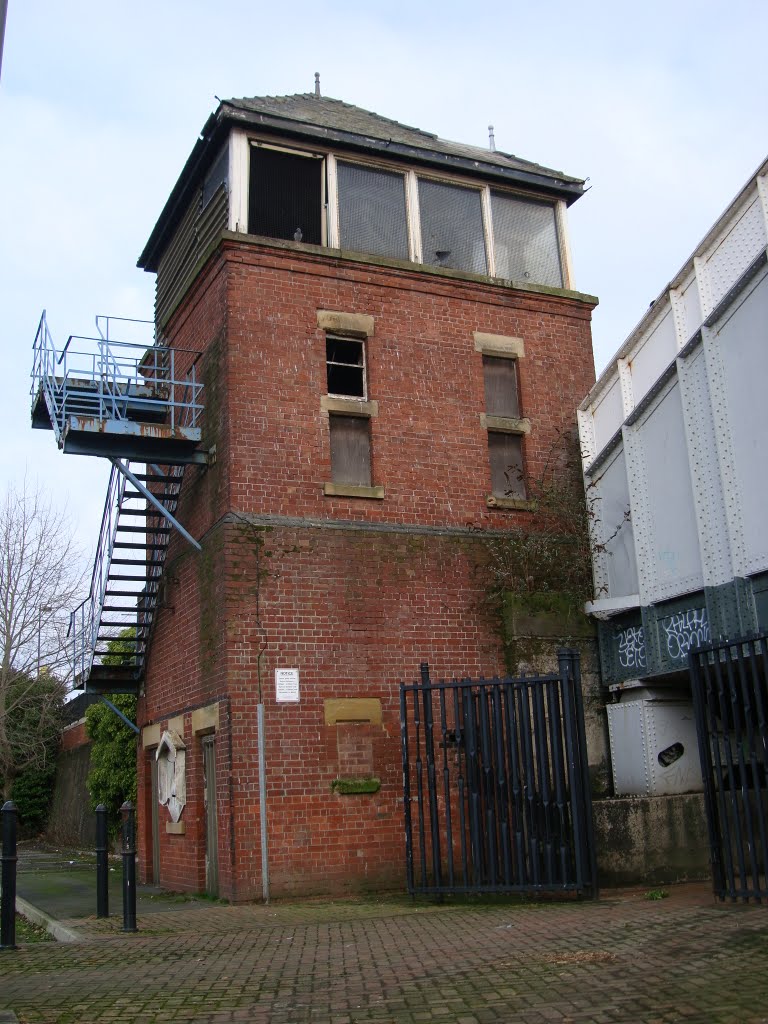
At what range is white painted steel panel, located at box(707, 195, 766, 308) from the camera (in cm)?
1031

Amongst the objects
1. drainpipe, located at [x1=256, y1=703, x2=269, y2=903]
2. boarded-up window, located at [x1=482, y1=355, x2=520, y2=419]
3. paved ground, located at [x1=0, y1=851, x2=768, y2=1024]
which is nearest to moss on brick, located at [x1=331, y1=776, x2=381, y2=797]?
drainpipe, located at [x1=256, y1=703, x2=269, y2=903]

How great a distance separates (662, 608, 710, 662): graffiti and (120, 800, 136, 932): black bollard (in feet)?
19.7

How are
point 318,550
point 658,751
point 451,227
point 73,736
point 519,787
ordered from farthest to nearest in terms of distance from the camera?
1. point 73,736
2. point 451,227
3. point 318,550
4. point 658,751
5. point 519,787

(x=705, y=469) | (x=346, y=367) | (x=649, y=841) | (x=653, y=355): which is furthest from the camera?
(x=346, y=367)

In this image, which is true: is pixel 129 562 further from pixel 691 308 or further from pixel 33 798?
pixel 33 798

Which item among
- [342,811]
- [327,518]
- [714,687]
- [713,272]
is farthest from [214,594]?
[713,272]

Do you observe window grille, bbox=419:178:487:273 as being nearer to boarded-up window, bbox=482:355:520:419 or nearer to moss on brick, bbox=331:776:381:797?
boarded-up window, bbox=482:355:520:419

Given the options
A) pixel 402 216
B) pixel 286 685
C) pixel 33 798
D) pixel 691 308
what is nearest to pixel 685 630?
pixel 691 308

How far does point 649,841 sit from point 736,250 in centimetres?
626

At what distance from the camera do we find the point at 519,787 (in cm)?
1006

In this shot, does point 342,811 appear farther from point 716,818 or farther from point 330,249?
point 330,249

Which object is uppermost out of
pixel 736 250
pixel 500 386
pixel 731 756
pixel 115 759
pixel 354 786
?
pixel 500 386

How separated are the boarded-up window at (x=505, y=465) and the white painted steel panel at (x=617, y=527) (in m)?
1.13

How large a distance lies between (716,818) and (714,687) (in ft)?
3.83
